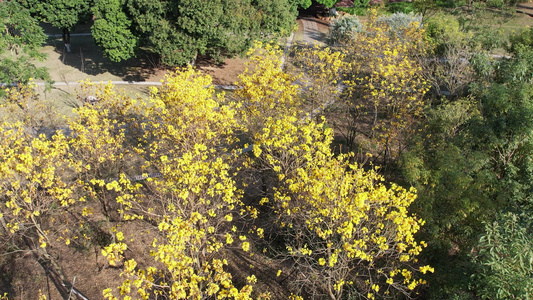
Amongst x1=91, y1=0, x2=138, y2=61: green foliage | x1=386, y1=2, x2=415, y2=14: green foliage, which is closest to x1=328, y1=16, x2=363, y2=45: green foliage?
x1=386, y1=2, x2=415, y2=14: green foliage

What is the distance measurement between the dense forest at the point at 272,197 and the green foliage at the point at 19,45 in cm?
13

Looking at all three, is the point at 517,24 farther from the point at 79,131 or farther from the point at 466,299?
the point at 79,131

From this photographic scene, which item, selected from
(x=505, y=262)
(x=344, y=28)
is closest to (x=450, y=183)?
(x=505, y=262)

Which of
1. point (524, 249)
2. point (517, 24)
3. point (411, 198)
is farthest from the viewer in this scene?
point (517, 24)

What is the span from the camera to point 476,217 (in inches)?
462

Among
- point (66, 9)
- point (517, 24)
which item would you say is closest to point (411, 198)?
point (66, 9)

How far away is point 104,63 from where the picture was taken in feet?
101

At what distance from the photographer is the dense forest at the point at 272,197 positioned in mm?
10016

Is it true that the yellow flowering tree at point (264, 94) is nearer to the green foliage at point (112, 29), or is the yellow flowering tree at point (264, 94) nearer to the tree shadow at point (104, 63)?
the green foliage at point (112, 29)

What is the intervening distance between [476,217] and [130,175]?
50.7 ft

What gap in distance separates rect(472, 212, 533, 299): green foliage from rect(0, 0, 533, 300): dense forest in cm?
5

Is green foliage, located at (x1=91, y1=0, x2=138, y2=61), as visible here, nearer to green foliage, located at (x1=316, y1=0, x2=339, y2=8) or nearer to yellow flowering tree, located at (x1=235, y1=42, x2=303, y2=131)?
yellow flowering tree, located at (x1=235, y1=42, x2=303, y2=131)

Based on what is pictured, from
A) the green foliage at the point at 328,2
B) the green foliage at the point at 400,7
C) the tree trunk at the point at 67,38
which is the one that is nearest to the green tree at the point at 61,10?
the tree trunk at the point at 67,38

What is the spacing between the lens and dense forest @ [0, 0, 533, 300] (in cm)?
1002
